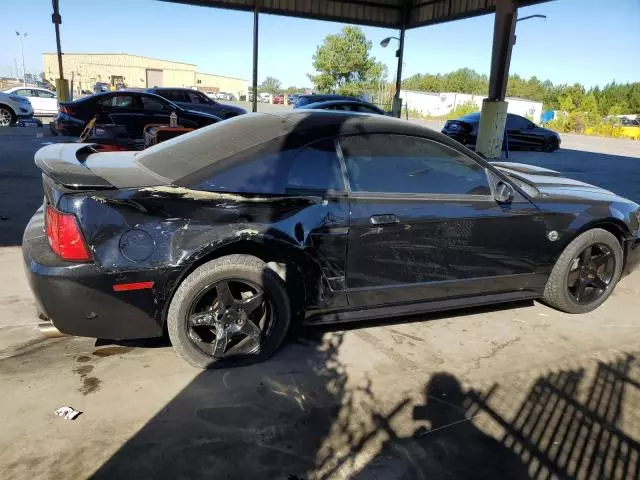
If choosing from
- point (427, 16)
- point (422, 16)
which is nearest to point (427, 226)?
point (427, 16)

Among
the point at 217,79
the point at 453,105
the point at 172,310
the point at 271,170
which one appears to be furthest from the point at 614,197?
Result: the point at 217,79

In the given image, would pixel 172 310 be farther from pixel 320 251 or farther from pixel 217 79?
pixel 217 79

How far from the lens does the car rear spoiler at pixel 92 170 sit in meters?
2.58

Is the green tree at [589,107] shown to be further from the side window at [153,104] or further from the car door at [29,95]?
the car door at [29,95]

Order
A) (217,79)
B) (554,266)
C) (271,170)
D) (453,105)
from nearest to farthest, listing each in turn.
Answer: (271,170), (554,266), (453,105), (217,79)

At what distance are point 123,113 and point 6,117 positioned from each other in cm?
696

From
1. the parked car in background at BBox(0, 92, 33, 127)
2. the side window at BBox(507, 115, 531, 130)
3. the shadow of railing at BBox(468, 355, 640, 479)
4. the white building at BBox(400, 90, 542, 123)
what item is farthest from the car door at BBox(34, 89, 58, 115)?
the white building at BBox(400, 90, 542, 123)

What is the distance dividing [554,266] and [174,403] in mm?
2908

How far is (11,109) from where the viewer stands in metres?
16.2

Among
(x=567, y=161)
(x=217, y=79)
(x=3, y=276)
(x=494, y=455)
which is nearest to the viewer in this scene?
(x=494, y=455)

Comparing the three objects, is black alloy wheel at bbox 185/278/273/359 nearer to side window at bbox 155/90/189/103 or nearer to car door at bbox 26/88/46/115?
side window at bbox 155/90/189/103

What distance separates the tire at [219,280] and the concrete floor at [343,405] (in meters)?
0.08

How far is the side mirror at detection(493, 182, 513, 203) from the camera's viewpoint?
3.40m

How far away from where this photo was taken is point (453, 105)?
5191 cm
